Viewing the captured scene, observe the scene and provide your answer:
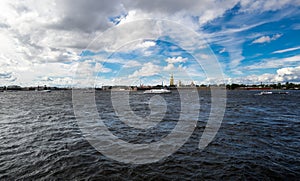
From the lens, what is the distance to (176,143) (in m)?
12.8

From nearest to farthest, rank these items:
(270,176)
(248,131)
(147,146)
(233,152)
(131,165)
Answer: (270,176) < (131,165) < (233,152) < (147,146) < (248,131)

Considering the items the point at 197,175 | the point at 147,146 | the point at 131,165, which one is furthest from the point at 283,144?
the point at 131,165

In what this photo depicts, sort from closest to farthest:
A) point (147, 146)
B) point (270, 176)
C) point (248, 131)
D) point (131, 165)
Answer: point (270, 176)
point (131, 165)
point (147, 146)
point (248, 131)

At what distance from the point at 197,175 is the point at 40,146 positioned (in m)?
10.1

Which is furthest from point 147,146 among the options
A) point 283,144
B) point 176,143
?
point 283,144

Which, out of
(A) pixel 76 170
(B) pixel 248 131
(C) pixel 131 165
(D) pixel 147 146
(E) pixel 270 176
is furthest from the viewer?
(B) pixel 248 131

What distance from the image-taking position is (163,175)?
8.20 meters

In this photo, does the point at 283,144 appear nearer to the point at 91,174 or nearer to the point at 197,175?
the point at 197,175

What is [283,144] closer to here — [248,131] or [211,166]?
[248,131]

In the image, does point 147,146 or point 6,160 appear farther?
point 147,146

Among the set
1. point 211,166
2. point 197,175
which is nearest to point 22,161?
point 197,175

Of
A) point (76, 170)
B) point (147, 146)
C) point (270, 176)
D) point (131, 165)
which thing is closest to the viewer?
point (270, 176)

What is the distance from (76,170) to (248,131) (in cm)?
1422

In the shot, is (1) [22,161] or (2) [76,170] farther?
(1) [22,161]
